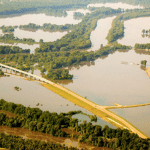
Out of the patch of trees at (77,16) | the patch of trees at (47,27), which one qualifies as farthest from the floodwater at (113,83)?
the patch of trees at (77,16)

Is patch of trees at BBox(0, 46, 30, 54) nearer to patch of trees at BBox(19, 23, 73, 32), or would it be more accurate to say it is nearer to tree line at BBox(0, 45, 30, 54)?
tree line at BBox(0, 45, 30, 54)

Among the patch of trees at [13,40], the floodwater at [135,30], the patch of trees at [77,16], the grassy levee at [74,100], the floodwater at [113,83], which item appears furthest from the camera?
the patch of trees at [77,16]

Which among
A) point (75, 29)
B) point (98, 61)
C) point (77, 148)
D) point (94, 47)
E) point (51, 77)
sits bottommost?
point (77, 148)

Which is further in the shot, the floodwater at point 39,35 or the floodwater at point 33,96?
the floodwater at point 39,35

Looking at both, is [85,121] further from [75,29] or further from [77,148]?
[75,29]

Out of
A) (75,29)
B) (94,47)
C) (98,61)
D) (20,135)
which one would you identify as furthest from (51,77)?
(75,29)

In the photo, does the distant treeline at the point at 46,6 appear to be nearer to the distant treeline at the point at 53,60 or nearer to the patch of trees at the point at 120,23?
the patch of trees at the point at 120,23
